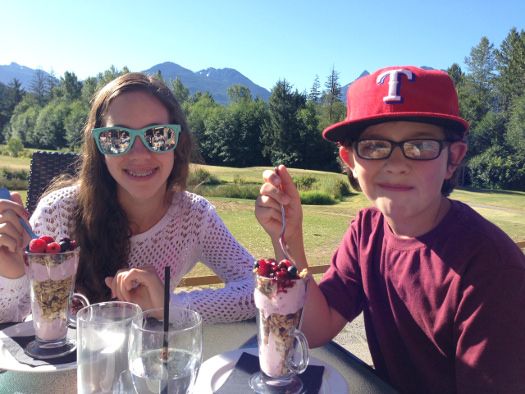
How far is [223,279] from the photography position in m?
2.19

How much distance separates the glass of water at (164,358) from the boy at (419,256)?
60 cm

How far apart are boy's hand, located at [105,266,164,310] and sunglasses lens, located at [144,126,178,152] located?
598mm

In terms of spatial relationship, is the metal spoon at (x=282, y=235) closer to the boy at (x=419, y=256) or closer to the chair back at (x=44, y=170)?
the boy at (x=419, y=256)

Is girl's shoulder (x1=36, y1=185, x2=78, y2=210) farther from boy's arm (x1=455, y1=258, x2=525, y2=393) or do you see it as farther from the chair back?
boy's arm (x1=455, y1=258, x2=525, y2=393)

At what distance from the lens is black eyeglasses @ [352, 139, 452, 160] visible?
4.79 ft

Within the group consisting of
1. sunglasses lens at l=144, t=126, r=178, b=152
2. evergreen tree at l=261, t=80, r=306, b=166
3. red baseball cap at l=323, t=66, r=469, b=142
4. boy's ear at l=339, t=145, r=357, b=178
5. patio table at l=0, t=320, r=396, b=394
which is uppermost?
evergreen tree at l=261, t=80, r=306, b=166

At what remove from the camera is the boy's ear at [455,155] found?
1.58 m

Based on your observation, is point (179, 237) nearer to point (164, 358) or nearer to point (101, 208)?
point (101, 208)

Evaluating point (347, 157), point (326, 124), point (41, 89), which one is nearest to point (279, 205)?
point (347, 157)

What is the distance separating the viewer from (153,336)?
40.2 inches

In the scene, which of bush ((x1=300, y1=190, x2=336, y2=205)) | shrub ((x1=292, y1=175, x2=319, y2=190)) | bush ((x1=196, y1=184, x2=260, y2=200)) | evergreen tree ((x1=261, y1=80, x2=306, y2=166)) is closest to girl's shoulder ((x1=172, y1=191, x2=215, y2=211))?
bush ((x1=300, y1=190, x2=336, y2=205))

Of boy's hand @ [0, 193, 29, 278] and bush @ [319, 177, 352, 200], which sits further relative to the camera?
bush @ [319, 177, 352, 200]

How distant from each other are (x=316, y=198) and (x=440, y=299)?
12780 mm

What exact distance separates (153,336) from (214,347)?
48 cm
